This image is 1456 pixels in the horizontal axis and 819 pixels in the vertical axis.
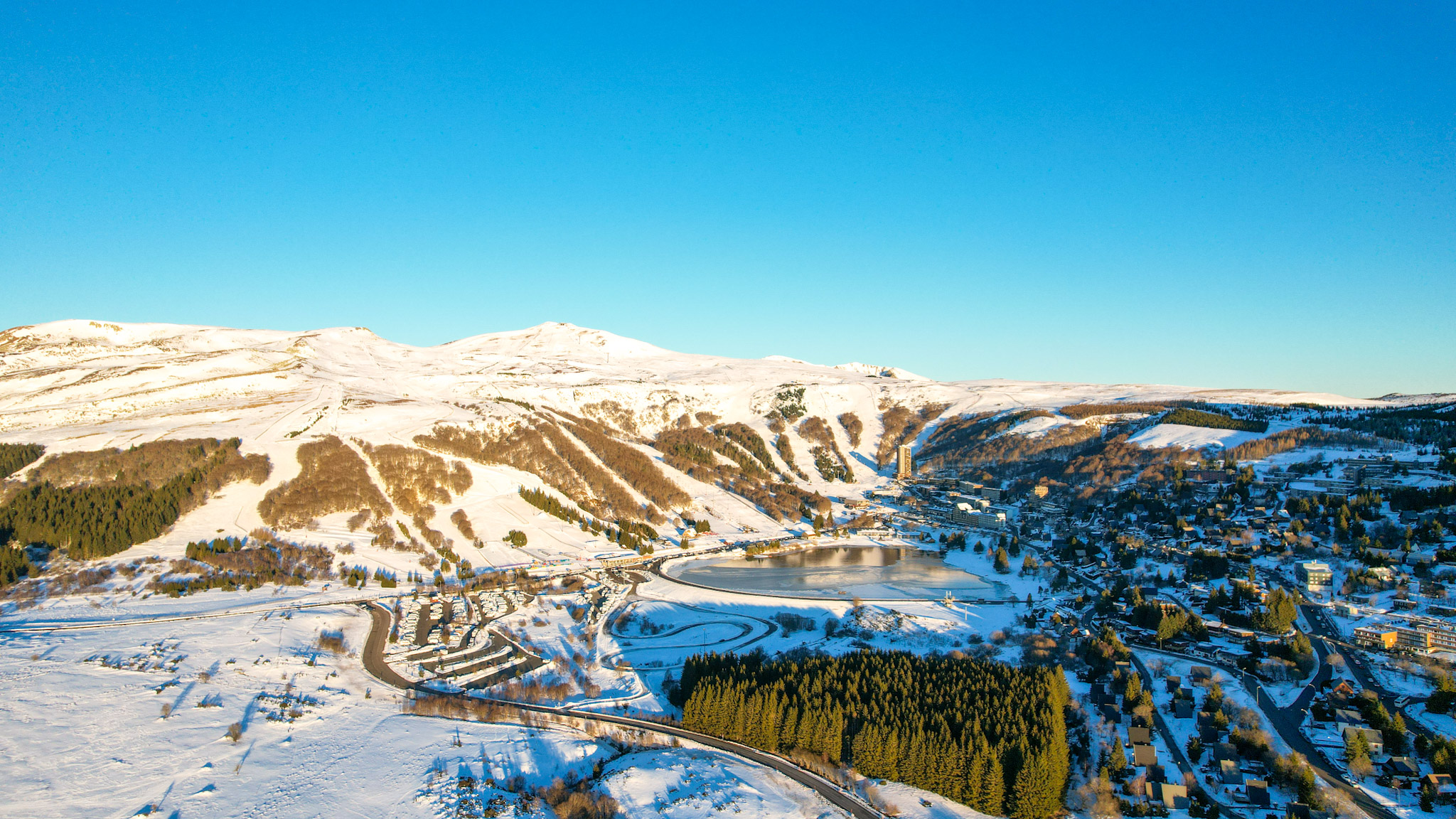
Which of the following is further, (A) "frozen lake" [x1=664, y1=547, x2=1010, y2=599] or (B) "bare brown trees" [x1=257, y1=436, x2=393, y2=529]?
(B) "bare brown trees" [x1=257, y1=436, x2=393, y2=529]

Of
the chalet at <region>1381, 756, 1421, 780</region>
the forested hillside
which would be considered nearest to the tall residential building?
the chalet at <region>1381, 756, 1421, 780</region>

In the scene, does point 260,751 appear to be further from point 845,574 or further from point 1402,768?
point 845,574

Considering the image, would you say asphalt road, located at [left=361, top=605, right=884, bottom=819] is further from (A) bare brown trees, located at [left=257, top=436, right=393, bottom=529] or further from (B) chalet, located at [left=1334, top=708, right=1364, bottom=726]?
(B) chalet, located at [left=1334, top=708, right=1364, bottom=726]

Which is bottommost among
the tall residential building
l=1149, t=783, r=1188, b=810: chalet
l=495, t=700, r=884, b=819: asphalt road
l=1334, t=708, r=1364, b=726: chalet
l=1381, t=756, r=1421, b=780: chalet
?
l=495, t=700, r=884, b=819: asphalt road

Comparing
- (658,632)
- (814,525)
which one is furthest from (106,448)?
(814,525)

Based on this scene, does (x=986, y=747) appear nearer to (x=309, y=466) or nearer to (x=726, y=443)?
(x=309, y=466)

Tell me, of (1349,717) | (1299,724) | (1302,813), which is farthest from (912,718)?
(1349,717)

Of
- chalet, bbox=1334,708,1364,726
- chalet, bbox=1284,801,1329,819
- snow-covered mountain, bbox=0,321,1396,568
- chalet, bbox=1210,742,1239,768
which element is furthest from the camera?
snow-covered mountain, bbox=0,321,1396,568

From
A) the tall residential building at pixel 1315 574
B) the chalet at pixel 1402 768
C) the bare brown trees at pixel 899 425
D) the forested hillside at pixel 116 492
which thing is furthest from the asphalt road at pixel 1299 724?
the bare brown trees at pixel 899 425
